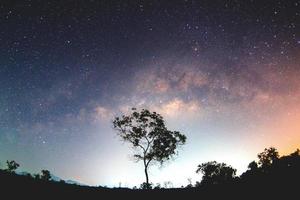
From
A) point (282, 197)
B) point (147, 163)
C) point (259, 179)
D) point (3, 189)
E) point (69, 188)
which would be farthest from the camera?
point (147, 163)

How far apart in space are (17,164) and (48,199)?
68.8 meters

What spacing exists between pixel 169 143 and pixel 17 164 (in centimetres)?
5167

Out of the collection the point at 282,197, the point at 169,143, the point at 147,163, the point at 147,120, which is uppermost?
the point at 147,120

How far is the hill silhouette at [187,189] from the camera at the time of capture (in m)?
18.7

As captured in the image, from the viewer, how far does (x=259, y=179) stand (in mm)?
23969

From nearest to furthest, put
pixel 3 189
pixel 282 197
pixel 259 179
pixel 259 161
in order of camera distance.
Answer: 1. pixel 3 189
2. pixel 282 197
3. pixel 259 179
4. pixel 259 161

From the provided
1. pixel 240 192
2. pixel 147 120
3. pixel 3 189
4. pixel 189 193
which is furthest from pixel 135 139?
pixel 3 189

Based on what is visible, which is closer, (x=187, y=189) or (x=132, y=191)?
(x=132, y=191)

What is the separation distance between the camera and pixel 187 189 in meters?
25.7

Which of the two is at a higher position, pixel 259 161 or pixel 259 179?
pixel 259 161

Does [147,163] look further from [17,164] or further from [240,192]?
[17,164]

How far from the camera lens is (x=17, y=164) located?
78438 millimetres

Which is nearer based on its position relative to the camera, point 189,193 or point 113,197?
point 113,197

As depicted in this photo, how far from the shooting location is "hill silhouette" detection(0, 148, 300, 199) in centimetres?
1866
